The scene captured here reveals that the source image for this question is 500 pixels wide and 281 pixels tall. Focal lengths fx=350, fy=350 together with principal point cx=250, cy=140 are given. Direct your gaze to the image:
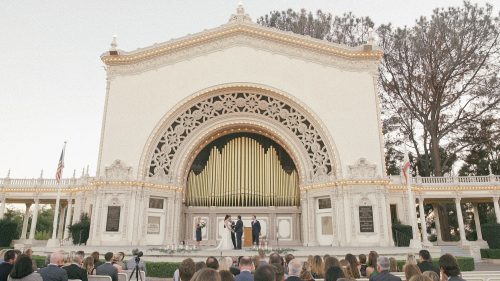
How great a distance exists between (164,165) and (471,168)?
3063cm

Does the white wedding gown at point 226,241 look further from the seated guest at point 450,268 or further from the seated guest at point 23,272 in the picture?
the seated guest at point 450,268

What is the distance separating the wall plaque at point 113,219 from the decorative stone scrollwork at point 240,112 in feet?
9.92

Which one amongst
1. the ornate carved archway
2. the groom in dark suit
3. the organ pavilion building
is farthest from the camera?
the ornate carved archway

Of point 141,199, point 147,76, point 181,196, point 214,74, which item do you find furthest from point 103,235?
point 214,74

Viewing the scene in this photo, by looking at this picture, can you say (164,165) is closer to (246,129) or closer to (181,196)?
(181,196)

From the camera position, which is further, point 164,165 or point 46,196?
point 46,196

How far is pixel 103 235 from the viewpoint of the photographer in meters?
20.9

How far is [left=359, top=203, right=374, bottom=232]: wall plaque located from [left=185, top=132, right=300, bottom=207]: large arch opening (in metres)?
4.68

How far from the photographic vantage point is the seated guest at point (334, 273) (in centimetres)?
548

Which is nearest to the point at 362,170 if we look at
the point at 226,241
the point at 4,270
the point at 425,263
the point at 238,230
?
the point at 238,230

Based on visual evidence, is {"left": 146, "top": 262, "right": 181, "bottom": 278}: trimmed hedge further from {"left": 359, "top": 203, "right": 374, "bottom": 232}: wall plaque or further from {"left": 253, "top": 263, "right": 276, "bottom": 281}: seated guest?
{"left": 253, "top": 263, "right": 276, "bottom": 281}: seated guest

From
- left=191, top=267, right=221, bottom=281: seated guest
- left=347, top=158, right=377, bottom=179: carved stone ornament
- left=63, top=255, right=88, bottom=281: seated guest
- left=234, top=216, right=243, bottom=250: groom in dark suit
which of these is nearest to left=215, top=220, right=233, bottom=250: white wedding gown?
left=234, top=216, right=243, bottom=250: groom in dark suit

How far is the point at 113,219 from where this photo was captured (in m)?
21.1

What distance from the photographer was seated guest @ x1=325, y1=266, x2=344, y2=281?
18.0 feet
